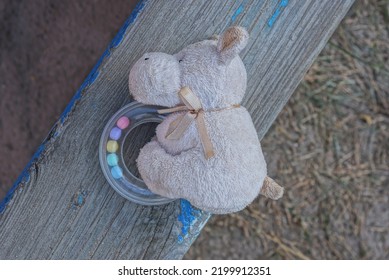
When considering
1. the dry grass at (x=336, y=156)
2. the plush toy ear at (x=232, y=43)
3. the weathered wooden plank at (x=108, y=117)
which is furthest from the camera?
the dry grass at (x=336, y=156)

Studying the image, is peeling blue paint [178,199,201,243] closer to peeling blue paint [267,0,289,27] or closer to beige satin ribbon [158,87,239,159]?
beige satin ribbon [158,87,239,159]

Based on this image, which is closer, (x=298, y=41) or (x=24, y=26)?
(x=298, y=41)

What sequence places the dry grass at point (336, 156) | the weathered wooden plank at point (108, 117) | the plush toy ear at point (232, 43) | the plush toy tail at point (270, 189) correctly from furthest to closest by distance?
the dry grass at point (336, 156)
the weathered wooden plank at point (108, 117)
the plush toy tail at point (270, 189)
the plush toy ear at point (232, 43)

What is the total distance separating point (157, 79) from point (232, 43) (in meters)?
0.15

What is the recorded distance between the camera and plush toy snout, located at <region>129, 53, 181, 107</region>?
86cm

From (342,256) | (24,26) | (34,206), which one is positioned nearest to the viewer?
(34,206)

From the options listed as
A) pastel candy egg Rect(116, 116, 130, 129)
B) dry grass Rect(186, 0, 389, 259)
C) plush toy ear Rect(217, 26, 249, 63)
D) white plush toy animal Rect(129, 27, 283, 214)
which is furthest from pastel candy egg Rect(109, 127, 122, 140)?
dry grass Rect(186, 0, 389, 259)

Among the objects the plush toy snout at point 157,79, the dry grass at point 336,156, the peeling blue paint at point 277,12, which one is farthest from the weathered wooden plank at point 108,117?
the dry grass at point 336,156

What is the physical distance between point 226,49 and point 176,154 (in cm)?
21

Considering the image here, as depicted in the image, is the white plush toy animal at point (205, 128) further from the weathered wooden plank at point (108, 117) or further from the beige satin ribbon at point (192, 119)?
the weathered wooden plank at point (108, 117)

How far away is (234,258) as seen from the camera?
169 cm

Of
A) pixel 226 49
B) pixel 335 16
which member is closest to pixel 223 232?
pixel 335 16

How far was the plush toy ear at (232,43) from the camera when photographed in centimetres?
79
